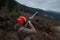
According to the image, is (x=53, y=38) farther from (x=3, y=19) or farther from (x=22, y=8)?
(x=22, y=8)

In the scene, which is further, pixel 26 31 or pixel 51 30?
pixel 51 30

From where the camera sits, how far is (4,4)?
16781mm

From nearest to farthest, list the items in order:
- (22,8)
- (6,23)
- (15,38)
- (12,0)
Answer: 1. (15,38)
2. (6,23)
3. (22,8)
4. (12,0)

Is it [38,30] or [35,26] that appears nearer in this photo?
[38,30]

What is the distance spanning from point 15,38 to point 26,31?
251cm

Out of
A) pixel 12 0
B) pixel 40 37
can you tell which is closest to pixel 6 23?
pixel 40 37

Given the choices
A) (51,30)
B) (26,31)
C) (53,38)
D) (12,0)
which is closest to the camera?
(26,31)

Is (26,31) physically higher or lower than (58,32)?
higher

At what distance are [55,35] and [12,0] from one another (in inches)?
220

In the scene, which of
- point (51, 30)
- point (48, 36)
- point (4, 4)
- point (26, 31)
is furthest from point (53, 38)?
point (4, 4)

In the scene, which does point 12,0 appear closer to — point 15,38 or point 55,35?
point 55,35

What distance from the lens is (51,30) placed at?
13688 millimetres

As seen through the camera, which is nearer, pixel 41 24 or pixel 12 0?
pixel 41 24

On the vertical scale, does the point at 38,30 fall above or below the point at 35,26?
below
